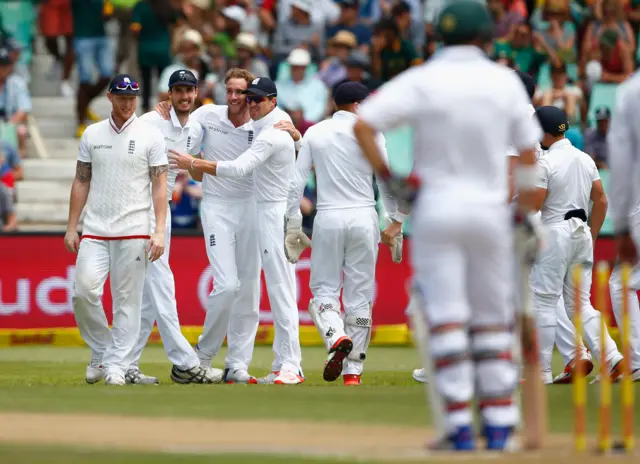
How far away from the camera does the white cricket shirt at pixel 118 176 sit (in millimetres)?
12664

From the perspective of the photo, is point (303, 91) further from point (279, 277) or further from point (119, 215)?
point (119, 215)

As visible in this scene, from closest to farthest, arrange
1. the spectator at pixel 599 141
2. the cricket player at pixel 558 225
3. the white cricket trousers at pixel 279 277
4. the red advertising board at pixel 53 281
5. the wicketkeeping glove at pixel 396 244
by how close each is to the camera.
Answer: the cricket player at pixel 558 225
the wicketkeeping glove at pixel 396 244
the white cricket trousers at pixel 279 277
the red advertising board at pixel 53 281
the spectator at pixel 599 141

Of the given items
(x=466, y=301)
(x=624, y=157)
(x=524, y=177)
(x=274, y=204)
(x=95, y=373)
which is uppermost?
(x=524, y=177)

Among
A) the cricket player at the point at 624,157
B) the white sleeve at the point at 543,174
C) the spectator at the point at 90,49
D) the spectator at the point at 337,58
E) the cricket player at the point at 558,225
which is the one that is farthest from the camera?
the spectator at the point at 90,49

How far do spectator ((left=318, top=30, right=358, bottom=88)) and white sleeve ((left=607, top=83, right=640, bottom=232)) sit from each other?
47.1 ft

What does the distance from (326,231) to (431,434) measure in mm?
4716

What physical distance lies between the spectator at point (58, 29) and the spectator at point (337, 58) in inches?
177

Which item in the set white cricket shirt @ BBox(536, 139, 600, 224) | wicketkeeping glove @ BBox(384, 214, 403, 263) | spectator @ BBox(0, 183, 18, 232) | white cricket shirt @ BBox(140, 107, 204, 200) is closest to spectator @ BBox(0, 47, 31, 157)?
spectator @ BBox(0, 183, 18, 232)

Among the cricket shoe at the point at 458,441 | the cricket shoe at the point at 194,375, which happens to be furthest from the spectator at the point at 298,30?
the cricket shoe at the point at 458,441

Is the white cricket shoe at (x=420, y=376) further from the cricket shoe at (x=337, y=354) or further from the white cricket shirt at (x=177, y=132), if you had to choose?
the white cricket shirt at (x=177, y=132)

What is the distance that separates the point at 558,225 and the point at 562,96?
958 cm

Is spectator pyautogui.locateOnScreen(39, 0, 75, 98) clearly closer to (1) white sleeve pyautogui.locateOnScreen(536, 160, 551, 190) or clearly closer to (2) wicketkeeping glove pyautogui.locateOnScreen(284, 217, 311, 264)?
(2) wicketkeeping glove pyautogui.locateOnScreen(284, 217, 311, 264)

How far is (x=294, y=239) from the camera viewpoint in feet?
44.0

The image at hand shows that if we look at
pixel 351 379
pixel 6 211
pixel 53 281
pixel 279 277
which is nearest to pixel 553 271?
pixel 351 379
